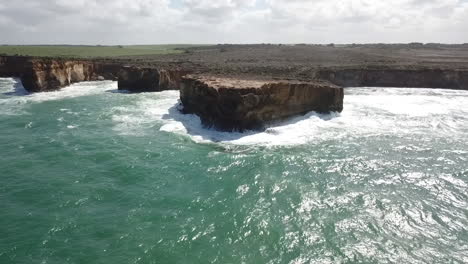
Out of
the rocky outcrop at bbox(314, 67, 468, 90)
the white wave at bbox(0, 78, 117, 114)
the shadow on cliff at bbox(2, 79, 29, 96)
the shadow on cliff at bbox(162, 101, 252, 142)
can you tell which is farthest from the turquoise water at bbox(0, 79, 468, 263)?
the rocky outcrop at bbox(314, 67, 468, 90)

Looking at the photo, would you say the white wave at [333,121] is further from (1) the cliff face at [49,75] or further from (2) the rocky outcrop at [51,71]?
(2) the rocky outcrop at [51,71]

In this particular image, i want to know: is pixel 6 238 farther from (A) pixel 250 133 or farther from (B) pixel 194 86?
(B) pixel 194 86

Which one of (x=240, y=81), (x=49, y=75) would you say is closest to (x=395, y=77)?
(x=240, y=81)

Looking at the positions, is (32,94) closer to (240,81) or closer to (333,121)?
(240,81)

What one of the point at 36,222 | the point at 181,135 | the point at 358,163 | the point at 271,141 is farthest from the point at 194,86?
the point at 36,222

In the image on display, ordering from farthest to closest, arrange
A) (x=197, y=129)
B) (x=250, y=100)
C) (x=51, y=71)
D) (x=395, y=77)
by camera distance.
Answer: (x=395, y=77) → (x=51, y=71) → (x=197, y=129) → (x=250, y=100)

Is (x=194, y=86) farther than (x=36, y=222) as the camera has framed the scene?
Yes

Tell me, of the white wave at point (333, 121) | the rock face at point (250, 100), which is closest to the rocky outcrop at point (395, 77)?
the white wave at point (333, 121)
